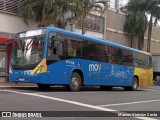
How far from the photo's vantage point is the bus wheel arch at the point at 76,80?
20.0 metres

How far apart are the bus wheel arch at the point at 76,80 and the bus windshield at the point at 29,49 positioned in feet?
8.75

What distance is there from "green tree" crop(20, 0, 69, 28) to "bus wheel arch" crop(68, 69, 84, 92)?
791 centimetres

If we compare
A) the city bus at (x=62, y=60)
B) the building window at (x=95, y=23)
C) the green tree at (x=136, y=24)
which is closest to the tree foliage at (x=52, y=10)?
the city bus at (x=62, y=60)

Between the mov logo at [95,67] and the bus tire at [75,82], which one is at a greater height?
the mov logo at [95,67]

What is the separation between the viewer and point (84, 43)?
69.1 feet

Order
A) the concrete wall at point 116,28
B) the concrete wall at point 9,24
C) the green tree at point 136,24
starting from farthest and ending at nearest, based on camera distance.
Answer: the green tree at point 136,24
the concrete wall at point 116,28
the concrete wall at point 9,24

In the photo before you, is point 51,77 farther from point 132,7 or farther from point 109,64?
point 132,7

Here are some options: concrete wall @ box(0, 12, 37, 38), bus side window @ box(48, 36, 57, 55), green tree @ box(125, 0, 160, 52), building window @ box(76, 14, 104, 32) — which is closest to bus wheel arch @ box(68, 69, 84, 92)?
bus side window @ box(48, 36, 57, 55)

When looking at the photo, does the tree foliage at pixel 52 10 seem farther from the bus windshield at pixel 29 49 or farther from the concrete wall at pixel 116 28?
the concrete wall at pixel 116 28

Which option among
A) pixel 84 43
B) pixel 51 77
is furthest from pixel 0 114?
pixel 84 43

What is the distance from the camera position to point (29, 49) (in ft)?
60.5

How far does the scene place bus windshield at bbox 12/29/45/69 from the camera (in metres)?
18.2

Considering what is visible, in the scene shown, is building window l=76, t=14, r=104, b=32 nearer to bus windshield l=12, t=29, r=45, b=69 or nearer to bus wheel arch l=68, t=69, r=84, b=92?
bus wheel arch l=68, t=69, r=84, b=92

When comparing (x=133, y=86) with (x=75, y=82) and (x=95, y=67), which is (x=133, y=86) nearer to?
(x=95, y=67)
